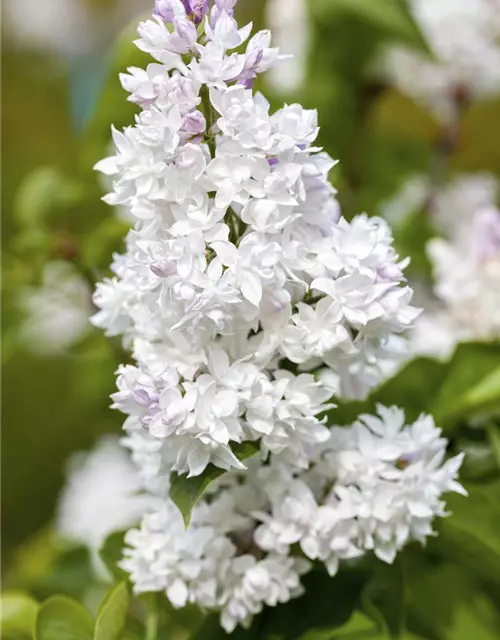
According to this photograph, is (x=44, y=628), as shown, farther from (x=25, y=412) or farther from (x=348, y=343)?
(x=25, y=412)

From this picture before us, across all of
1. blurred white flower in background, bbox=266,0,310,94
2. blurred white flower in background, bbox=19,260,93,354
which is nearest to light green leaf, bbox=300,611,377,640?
blurred white flower in background, bbox=19,260,93,354

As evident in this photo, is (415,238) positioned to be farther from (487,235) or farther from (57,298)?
(57,298)

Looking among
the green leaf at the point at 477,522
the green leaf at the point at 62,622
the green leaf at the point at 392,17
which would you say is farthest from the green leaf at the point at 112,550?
the green leaf at the point at 392,17

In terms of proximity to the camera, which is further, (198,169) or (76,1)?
(76,1)

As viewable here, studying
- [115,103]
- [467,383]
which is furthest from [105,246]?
[467,383]

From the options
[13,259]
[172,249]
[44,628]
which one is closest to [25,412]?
[13,259]

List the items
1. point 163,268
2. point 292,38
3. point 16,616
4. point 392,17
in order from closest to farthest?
point 163,268 → point 16,616 → point 392,17 → point 292,38

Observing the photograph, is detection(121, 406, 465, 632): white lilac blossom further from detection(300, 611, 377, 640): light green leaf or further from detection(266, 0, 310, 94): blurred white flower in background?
detection(266, 0, 310, 94): blurred white flower in background

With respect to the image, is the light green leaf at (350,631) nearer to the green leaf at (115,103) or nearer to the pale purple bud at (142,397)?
the pale purple bud at (142,397)
